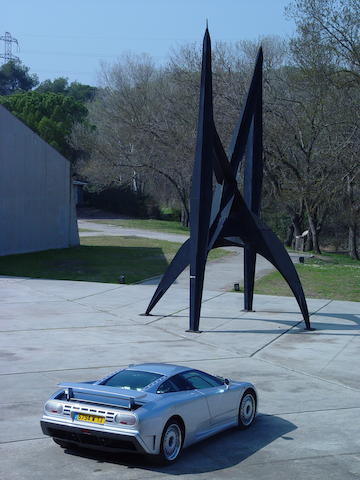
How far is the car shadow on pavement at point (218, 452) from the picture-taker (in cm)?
982

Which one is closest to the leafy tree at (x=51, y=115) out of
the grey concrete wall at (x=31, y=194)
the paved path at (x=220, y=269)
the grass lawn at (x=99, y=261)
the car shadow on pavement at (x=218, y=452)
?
the paved path at (x=220, y=269)

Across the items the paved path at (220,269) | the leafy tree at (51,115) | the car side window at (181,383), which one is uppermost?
the leafy tree at (51,115)

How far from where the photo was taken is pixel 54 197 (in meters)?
43.4

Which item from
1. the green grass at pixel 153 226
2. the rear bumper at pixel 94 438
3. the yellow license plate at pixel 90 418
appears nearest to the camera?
the rear bumper at pixel 94 438

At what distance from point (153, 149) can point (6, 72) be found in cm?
12205

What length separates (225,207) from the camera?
2167 centimetres

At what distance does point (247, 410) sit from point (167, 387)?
81.2 inches

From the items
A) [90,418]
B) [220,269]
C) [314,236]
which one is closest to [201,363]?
[90,418]

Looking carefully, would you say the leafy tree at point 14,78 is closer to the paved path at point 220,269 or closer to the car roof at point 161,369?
the paved path at point 220,269

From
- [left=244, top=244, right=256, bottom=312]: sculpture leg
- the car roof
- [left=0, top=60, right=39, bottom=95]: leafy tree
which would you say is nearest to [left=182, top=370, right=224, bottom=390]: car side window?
the car roof

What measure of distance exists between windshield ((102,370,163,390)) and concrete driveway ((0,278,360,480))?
0.94m

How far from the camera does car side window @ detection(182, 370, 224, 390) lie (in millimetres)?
11023

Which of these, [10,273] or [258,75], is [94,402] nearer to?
[258,75]

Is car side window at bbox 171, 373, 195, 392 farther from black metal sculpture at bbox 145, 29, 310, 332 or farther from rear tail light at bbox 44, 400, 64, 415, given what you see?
black metal sculpture at bbox 145, 29, 310, 332
